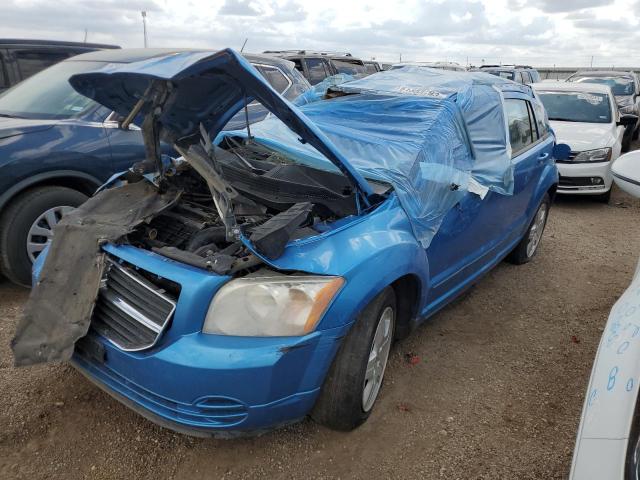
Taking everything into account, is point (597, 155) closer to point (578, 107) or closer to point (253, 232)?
point (578, 107)

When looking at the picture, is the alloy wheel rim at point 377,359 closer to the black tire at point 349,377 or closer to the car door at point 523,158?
the black tire at point 349,377

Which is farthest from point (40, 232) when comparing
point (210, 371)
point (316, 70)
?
point (316, 70)

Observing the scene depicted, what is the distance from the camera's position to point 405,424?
2730 millimetres

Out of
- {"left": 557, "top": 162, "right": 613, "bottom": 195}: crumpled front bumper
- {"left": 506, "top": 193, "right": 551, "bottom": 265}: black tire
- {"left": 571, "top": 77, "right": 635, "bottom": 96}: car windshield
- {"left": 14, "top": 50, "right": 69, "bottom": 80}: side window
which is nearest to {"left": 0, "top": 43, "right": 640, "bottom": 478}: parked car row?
{"left": 506, "top": 193, "right": 551, "bottom": 265}: black tire

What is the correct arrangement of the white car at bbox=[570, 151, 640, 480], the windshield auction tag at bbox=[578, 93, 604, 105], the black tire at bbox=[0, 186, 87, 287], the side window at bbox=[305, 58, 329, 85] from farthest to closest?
the side window at bbox=[305, 58, 329, 85], the windshield auction tag at bbox=[578, 93, 604, 105], the black tire at bbox=[0, 186, 87, 287], the white car at bbox=[570, 151, 640, 480]

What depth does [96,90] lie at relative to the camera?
2.70 meters

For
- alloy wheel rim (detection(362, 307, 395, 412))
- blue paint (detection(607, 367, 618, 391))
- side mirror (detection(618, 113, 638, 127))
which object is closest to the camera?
blue paint (detection(607, 367, 618, 391))

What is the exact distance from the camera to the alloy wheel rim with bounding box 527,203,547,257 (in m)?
5.04

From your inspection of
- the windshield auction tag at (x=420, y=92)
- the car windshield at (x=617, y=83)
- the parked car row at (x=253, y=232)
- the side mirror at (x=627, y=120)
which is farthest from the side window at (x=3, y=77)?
the car windshield at (x=617, y=83)

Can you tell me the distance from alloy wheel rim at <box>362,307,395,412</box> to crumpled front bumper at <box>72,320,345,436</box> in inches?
15.0

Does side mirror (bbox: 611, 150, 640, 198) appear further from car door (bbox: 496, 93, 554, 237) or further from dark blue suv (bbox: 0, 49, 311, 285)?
dark blue suv (bbox: 0, 49, 311, 285)

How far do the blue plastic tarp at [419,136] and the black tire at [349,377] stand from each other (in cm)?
61

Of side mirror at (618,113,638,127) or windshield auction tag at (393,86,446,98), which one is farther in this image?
side mirror at (618,113,638,127)

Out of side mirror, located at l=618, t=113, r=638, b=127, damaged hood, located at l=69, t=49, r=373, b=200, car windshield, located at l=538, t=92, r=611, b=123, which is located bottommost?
side mirror, located at l=618, t=113, r=638, b=127
